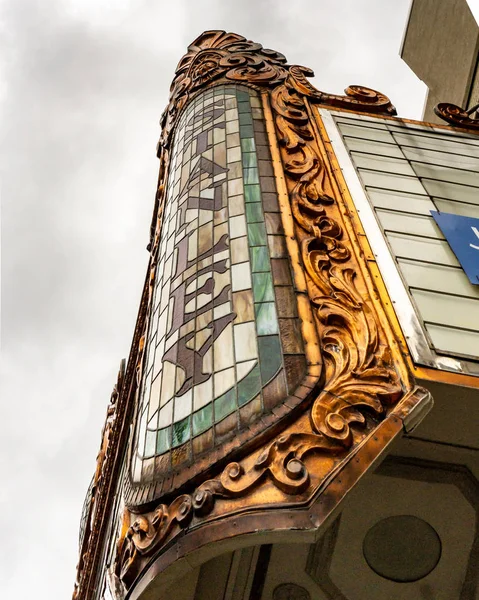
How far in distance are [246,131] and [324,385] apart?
429cm

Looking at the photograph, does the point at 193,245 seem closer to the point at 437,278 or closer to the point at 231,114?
the point at 437,278

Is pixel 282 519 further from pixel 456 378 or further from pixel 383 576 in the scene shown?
pixel 383 576

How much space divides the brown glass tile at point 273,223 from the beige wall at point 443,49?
9.62 metres

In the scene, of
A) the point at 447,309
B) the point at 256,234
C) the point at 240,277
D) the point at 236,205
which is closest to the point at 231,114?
the point at 236,205

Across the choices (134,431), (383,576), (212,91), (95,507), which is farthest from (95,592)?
(212,91)

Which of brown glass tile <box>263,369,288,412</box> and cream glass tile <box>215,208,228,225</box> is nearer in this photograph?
brown glass tile <box>263,369,288,412</box>

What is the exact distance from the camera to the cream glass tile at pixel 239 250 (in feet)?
19.6

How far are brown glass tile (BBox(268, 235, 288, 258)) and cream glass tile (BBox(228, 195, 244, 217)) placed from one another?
2.08 feet

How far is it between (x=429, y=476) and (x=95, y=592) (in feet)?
17.4

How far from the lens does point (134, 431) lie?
579 centimetres

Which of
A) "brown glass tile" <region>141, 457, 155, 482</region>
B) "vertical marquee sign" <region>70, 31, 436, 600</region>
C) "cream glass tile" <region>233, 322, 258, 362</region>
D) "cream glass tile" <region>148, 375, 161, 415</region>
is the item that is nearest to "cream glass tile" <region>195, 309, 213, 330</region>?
"vertical marquee sign" <region>70, 31, 436, 600</region>

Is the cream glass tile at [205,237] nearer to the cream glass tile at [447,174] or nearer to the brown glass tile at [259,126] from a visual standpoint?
the brown glass tile at [259,126]

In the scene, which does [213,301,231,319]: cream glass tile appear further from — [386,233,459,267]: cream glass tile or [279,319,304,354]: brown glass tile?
[386,233,459,267]: cream glass tile

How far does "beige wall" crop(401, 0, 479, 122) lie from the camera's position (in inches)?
575
